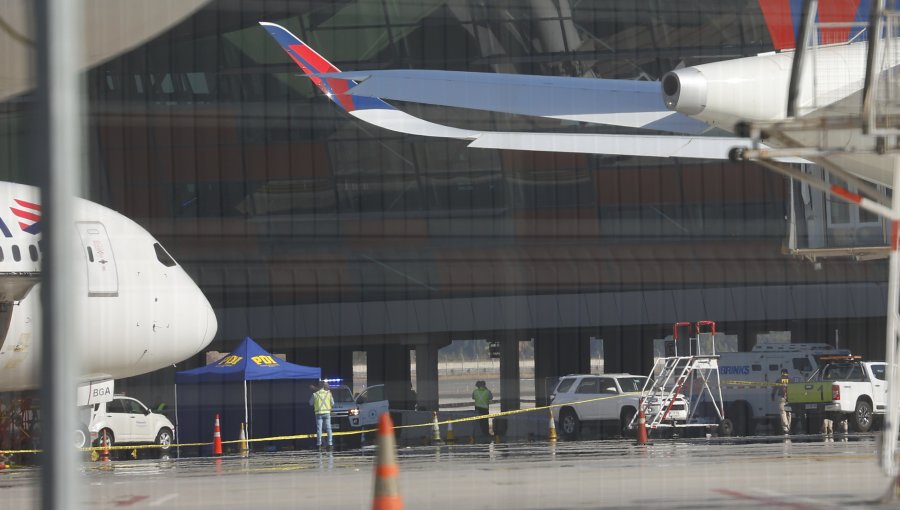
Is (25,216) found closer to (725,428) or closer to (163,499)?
(163,499)

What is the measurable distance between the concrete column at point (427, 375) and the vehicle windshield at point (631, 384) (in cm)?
1303

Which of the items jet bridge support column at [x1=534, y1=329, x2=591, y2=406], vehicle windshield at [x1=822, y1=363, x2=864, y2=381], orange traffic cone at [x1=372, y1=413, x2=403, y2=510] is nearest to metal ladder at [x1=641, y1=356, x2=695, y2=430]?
vehicle windshield at [x1=822, y1=363, x2=864, y2=381]

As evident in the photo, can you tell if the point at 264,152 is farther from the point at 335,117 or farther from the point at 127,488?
the point at 127,488

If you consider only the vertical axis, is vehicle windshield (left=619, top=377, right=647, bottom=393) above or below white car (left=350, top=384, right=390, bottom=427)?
above

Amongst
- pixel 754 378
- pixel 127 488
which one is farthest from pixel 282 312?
pixel 127 488

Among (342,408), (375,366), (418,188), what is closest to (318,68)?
(418,188)

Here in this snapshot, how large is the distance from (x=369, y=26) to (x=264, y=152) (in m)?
4.41

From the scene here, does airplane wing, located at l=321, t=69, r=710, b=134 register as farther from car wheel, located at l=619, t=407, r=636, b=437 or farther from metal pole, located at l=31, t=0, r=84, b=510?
car wheel, located at l=619, t=407, r=636, b=437

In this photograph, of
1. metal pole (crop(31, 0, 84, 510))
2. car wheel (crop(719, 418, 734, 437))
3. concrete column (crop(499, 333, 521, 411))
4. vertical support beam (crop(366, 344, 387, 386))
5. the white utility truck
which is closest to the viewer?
metal pole (crop(31, 0, 84, 510))

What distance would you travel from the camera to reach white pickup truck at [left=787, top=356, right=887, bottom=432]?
24.4 meters

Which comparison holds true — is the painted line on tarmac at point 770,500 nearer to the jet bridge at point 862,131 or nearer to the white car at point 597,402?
the jet bridge at point 862,131

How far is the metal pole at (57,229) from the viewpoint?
361 cm

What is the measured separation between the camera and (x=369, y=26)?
3169 centimetres

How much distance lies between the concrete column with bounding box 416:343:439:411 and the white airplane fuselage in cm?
2320
